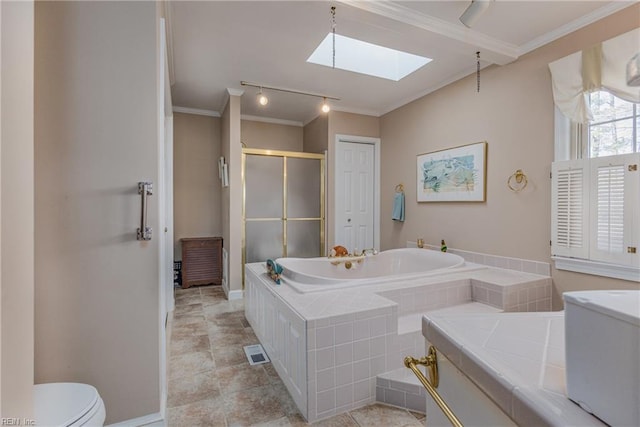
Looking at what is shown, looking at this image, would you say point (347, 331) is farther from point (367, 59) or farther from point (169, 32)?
point (367, 59)

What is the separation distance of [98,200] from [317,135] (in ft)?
11.8

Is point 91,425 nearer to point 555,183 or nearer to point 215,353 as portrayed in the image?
point 215,353

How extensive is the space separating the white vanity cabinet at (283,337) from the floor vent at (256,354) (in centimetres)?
5

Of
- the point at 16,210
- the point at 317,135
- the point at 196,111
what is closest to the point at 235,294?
the point at 317,135

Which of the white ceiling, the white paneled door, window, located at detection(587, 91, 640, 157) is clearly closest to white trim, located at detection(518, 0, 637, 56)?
the white ceiling

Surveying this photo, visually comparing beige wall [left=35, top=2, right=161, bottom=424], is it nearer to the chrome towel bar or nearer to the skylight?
the chrome towel bar

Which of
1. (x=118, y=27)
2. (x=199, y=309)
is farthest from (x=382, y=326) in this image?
(x=199, y=309)

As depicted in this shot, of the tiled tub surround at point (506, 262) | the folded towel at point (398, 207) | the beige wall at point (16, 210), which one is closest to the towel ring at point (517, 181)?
the tiled tub surround at point (506, 262)

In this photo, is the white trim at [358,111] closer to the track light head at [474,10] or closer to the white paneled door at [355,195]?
the white paneled door at [355,195]

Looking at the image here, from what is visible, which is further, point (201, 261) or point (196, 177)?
point (196, 177)

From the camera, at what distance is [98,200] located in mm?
1491

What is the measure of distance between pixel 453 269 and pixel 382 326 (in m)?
1.35

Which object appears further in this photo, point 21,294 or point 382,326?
point 382,326

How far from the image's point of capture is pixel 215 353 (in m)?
2.42
